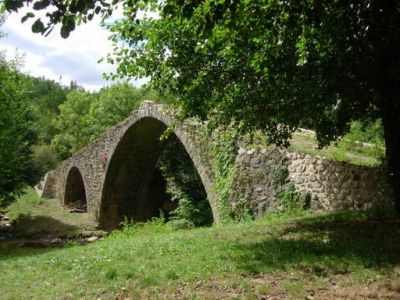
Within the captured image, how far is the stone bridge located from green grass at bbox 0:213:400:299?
2.98 ft

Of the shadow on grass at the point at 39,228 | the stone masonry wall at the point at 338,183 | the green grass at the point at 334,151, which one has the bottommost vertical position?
the shadow on grass at the point at 39,228

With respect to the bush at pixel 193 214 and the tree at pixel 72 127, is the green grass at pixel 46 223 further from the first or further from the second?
the tree at pixel 72 127

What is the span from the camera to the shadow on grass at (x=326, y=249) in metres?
5.14

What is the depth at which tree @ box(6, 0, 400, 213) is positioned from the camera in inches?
228

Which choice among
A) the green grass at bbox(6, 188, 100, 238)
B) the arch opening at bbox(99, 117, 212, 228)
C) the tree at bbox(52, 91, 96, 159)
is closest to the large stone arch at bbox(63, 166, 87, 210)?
the green grass at bbox(6, 188, 100, 238)

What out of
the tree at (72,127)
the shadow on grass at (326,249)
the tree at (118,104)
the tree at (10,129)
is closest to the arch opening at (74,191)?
the tree at (118,104)

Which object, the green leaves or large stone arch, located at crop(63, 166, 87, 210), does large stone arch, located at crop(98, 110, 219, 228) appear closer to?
large stone arch, located at crop(63, 166, 87, 210)

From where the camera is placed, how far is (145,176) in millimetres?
22625

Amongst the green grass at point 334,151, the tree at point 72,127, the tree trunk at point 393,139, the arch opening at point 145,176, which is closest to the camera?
the tree trunk at point 393,139

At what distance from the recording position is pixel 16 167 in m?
15.6

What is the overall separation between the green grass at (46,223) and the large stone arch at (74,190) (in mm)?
4825

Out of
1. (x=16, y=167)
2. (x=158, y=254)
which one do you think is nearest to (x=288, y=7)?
(x=158, y=254)

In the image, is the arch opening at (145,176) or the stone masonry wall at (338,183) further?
the arch opening at (145,176)

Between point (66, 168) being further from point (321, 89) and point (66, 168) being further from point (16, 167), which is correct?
point (321, 89)
